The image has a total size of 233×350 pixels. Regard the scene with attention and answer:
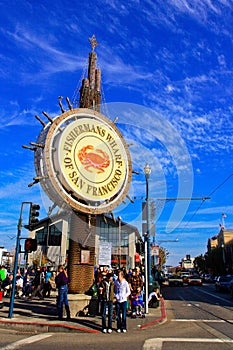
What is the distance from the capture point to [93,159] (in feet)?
39.3

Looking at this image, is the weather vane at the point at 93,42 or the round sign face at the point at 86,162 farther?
the weather vane at the point at 93,42

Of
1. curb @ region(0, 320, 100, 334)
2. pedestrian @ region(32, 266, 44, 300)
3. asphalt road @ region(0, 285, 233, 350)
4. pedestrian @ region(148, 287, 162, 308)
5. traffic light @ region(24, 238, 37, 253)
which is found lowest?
asphalt road @ region(0, 285, 233, 350)

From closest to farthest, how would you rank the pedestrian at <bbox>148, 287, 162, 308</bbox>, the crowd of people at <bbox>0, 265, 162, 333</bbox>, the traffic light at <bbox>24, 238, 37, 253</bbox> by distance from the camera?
the crowd of people at <bbox>0, 265, 162, 333</bbox> → the traffic light at <bbox>24, 238, 37, 253</bbox> → the pedestrian at <bbox>148, 287, 162, 308</bbox>

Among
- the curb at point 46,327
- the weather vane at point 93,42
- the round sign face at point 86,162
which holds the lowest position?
the curb at point 46,327

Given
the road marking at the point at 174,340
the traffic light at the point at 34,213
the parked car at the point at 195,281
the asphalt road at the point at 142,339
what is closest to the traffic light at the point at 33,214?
the traffic light at the point at 34,213

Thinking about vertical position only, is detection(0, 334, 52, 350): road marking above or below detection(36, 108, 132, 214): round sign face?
below

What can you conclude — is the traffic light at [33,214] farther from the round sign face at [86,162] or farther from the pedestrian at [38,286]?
the pedestrian at [38,286]

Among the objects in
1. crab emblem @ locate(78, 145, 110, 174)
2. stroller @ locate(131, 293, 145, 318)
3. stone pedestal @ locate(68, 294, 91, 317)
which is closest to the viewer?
stone pedestal @ locate(68, 294, 91, 317)

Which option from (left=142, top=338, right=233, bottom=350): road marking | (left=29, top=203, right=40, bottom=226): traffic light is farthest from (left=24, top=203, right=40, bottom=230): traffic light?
(left=142, top=338, right=233, bottom=350): road marking

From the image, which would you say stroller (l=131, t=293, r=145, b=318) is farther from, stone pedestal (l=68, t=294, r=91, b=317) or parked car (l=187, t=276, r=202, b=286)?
parked car (l=187, t=276, r=202, b=286)

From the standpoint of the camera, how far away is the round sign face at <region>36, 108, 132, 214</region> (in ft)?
35.3

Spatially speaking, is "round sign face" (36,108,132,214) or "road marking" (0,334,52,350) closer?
"road marking" (0,334,52,350)

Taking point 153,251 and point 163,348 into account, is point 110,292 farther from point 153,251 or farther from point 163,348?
point 153,251

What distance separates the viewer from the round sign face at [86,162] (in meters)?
10.8
